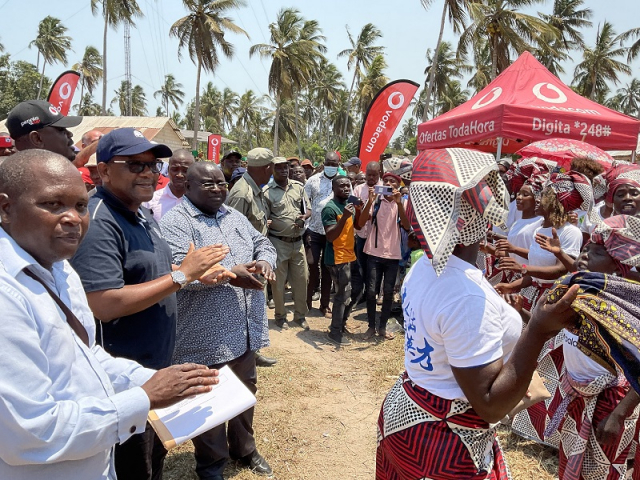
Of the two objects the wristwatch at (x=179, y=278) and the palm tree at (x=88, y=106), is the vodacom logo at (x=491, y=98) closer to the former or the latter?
the wristwatch at (x=179, y=278)

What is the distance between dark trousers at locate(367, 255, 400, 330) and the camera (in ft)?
18.5

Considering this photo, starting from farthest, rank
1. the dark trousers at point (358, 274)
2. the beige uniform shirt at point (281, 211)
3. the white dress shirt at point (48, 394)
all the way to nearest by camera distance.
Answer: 1. the dark trousers at point (358, 274)
2. the beige uniform shirt at point (281, 211)
3. the white dress shirt at point (48, 394)

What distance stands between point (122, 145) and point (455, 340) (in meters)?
1.77

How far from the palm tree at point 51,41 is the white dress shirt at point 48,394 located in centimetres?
4907

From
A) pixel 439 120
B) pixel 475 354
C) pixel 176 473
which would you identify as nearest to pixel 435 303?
pixel 475 354

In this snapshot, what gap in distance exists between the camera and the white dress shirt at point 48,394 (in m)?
1.04

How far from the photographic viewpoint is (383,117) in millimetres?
9867

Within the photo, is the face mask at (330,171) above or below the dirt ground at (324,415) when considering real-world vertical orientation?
above

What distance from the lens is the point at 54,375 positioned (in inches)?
45.9

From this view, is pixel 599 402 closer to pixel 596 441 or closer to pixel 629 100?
pixel 596 441

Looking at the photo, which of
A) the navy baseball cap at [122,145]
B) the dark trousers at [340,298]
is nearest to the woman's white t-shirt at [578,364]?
the navy baseball cap at [122,145]

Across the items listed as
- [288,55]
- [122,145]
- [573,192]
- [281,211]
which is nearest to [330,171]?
[281,211]

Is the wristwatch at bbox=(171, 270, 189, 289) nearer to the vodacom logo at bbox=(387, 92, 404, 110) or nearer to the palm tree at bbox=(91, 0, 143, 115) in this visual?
the vodacom logo at bbox=(387, 92, 404, 110)

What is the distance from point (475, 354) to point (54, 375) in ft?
3.97
